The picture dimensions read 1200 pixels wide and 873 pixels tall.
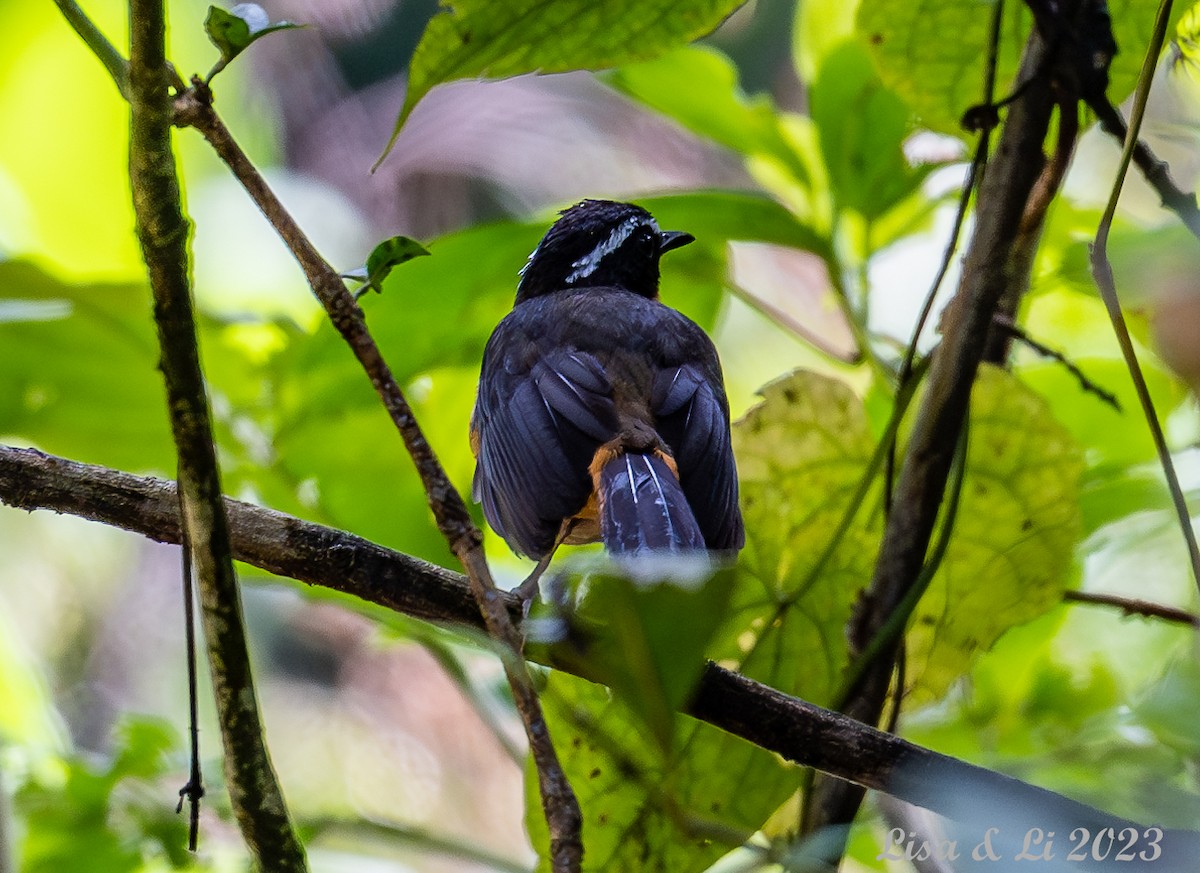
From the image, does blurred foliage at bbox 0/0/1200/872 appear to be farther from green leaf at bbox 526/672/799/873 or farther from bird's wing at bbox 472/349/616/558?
bird's wing at bbox 472/349/616/558

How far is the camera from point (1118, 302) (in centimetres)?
160

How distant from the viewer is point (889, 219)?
275cm

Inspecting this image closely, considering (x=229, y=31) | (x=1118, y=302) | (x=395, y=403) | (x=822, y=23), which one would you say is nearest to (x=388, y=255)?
(x=395, y=403)

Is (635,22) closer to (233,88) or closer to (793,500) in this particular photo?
(793,500)

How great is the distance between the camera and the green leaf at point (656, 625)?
919 mm

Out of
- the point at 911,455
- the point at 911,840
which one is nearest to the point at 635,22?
the point at 911,455

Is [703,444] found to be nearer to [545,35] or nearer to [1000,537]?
[1000,537]

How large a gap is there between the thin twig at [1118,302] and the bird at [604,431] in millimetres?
698

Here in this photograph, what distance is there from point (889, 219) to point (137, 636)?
20.3 ft

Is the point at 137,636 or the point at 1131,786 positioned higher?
the point at 137,636

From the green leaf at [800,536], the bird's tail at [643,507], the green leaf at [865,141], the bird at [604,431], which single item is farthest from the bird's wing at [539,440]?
the green leaf at [865,141]

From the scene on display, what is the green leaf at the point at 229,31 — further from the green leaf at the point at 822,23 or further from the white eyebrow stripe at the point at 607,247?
the white eyebrow stripe at the point at 607,247

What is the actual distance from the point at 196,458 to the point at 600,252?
2247 millimetres

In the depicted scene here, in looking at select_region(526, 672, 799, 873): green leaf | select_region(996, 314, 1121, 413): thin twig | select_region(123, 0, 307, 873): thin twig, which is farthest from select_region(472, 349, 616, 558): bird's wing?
select_region(123, 0, 307, 873): thin twig
